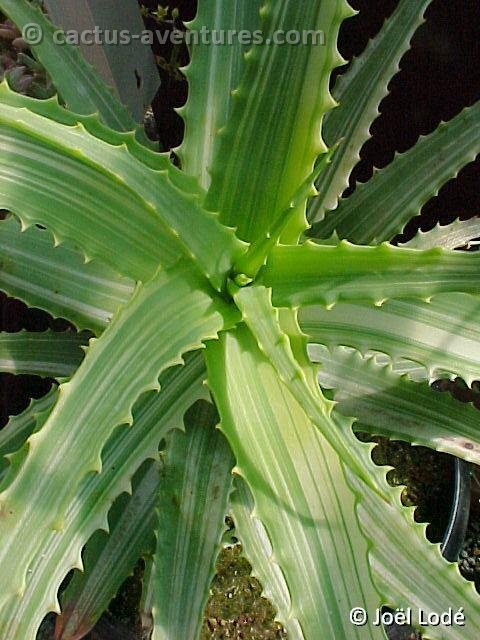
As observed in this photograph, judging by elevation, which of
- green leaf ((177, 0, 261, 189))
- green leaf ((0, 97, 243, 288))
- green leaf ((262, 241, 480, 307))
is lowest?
green leaf ((262, 241, 480, 307))

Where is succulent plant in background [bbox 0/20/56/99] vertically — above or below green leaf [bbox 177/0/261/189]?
above

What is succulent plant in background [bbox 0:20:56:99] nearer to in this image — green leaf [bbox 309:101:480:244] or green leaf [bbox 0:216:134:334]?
green leaf [bbox 0:216:134:334]

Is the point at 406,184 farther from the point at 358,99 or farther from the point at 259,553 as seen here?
the point at 259,553

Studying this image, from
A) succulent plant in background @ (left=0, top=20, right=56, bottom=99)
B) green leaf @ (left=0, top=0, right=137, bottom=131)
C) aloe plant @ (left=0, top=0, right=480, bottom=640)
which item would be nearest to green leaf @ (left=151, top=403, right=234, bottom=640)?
aloe plant @ (left=0, top=0, right=480, bottom=640)

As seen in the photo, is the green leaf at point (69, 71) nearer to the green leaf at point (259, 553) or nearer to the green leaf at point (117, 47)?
the green leaf at point (117, 47)

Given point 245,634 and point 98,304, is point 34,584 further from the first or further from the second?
point 245,634

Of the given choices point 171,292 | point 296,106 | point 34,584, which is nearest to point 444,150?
point 296,106
